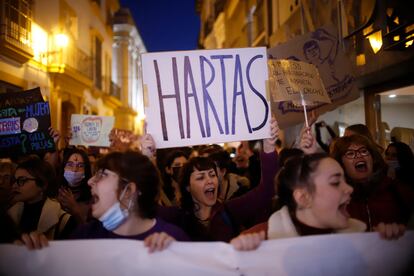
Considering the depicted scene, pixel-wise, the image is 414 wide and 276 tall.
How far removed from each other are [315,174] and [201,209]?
50.6 inches

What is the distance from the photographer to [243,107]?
3205 millimetres

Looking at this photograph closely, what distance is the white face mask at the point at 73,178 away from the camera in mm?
3803

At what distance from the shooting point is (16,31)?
33.1 ft

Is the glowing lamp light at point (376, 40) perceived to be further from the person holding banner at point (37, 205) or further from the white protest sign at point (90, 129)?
the person holding banner at point (37, 205)

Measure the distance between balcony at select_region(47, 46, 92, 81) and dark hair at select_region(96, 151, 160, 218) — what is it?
11.9 meters

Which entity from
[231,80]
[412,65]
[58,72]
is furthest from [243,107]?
[58,72]

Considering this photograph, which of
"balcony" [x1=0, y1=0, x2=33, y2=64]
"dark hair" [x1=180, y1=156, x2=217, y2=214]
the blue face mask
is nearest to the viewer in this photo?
the blue face mask

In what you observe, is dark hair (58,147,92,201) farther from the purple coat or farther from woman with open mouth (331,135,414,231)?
woman with open mouth (331,135,414,231)

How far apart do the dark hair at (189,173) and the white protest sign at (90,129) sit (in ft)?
9.51

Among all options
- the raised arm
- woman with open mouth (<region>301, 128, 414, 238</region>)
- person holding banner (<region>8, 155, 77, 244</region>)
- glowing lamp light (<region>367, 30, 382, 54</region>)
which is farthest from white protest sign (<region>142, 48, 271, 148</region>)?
glowing lamp light (<region>367, 30, 382, 54</region>)

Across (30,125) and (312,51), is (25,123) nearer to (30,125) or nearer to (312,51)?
(30,125)

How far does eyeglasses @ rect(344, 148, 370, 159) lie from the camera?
326 cm

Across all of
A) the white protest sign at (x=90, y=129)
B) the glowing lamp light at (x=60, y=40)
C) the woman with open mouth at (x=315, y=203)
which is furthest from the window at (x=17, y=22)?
the woman with open mouth at (x=315, y=203)

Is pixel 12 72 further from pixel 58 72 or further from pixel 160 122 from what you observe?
pixel 160 122
